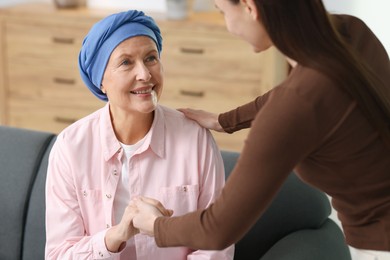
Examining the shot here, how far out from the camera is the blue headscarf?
2.18 meters

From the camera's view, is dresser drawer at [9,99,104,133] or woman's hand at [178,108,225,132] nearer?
woman's hand at [178,108,225,132]

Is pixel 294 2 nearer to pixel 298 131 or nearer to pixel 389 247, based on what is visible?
pixel 298 131

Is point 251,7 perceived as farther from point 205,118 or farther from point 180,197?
point 180,197

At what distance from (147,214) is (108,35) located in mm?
613

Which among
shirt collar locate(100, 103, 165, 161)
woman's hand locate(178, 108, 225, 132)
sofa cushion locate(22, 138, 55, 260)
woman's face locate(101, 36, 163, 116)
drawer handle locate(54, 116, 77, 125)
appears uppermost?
→ woman's face locate(101, 36, 163, 116)

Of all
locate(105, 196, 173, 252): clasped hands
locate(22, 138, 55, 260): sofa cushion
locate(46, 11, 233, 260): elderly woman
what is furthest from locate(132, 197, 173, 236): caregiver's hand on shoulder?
locate(22, 138, 55, 260): sofa cushion

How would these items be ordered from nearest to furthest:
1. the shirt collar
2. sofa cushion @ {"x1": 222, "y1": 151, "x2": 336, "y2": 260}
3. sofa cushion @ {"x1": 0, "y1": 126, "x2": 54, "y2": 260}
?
the shirt collar, sofa cushion @ {"x1": 222, "y1": 151, "x2": 336, "y2": 260}, sofa cushion @ {"x1": 0, "y1": 126, "x2": 54, "y2": 260}

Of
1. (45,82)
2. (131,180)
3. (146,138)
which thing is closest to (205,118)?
(146,138)

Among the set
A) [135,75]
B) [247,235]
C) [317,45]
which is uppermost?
[317,45]

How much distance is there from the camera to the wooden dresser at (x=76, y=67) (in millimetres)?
4379

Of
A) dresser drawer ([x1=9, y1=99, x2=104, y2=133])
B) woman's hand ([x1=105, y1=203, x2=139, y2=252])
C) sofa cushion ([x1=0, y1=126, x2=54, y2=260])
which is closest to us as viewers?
woman's hand ([x1=105, y1=203, x2=139, y2=252])

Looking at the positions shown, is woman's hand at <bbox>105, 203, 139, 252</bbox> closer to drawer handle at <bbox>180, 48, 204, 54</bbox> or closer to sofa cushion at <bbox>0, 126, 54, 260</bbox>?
sofa cushion at <bbox>0, 126, 54, 260</bbox>

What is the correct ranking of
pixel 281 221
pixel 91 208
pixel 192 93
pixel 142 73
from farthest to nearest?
pixel 192 93 → pixel 281 221 → pixel 91 208 → pixel 142 73

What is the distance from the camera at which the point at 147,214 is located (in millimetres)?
1840
